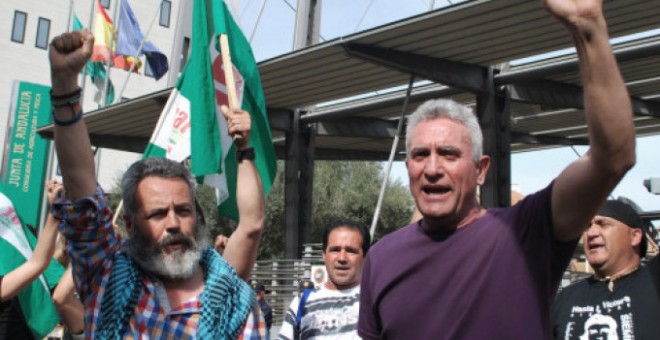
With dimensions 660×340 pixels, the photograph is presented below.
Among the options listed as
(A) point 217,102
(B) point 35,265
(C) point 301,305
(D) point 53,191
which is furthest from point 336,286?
(D) point 53,191

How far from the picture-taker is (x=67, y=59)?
3031 mm

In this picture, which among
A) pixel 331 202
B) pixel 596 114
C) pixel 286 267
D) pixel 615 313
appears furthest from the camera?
pixel 331 202

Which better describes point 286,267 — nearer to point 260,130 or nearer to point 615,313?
point 260,130

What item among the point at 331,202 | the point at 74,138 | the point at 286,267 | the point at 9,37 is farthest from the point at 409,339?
the point at 9,37

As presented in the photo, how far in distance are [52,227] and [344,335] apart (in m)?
2.07

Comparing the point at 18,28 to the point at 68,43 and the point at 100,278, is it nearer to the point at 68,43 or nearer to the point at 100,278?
the point at 68,43

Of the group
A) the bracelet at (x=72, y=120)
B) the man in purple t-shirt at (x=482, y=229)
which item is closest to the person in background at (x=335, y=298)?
A: the man in purple t-shirt at (x=482, y=229)

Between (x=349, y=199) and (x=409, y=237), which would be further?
(x=349, y=199)

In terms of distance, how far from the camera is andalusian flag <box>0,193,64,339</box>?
4746 millimetres

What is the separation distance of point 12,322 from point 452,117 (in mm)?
2856

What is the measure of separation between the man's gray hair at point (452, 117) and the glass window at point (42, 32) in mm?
45863

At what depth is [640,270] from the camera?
447cm

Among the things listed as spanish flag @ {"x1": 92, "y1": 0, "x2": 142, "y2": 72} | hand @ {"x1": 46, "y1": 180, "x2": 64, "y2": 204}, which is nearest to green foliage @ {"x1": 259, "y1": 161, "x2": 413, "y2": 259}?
spanish flag @ {"x1": 92, "y1": 0, "x2": 142, "y2": 72}

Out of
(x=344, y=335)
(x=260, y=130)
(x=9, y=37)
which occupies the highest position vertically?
(x=9, y=37)
